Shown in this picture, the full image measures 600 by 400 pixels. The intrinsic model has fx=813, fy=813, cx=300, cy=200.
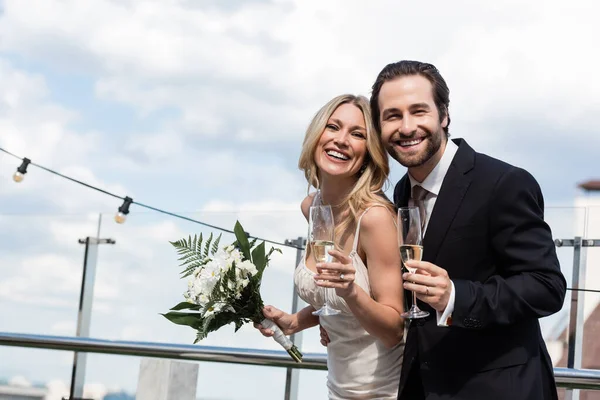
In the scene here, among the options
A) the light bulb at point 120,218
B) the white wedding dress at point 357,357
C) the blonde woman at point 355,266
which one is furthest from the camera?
the light bulb at point 120,218

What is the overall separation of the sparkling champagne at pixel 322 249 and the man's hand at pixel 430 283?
0.30 meters

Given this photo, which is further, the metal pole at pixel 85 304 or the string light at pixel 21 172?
the string light at pixel 21 172

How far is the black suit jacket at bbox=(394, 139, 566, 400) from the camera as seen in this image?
70.8 inches

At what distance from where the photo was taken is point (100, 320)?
561 centimetres

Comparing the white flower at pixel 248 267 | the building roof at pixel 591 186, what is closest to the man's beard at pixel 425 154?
the white flower at pixel 248 267

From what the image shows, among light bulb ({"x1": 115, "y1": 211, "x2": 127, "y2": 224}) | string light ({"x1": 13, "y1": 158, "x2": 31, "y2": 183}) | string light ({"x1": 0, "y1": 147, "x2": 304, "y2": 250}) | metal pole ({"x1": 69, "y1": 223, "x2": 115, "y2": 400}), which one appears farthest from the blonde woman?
string light ({"x1": 13, "y1": 158, "x2": 31, "y2": 183})

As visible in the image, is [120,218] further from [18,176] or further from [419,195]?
[419,195]

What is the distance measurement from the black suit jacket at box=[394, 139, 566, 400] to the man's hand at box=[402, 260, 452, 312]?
35 mm

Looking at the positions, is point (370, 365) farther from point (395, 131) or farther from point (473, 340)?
point (395, 131)

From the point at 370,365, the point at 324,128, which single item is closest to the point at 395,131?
the point at 324,128

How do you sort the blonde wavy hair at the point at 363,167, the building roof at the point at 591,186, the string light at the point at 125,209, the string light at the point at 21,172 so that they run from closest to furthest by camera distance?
the blonde wavy hair at the point at 363,167
the string light at the point at 125,209
the building roof at the point at 591,186
the string light at the point at 21,172

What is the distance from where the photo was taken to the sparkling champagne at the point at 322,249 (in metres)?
2.03

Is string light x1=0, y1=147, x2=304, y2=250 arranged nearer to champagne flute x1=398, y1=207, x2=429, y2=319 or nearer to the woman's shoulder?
the woman's shoulder

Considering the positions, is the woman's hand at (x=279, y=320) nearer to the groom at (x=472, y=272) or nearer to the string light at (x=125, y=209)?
the groom at (x=472, y=272)
